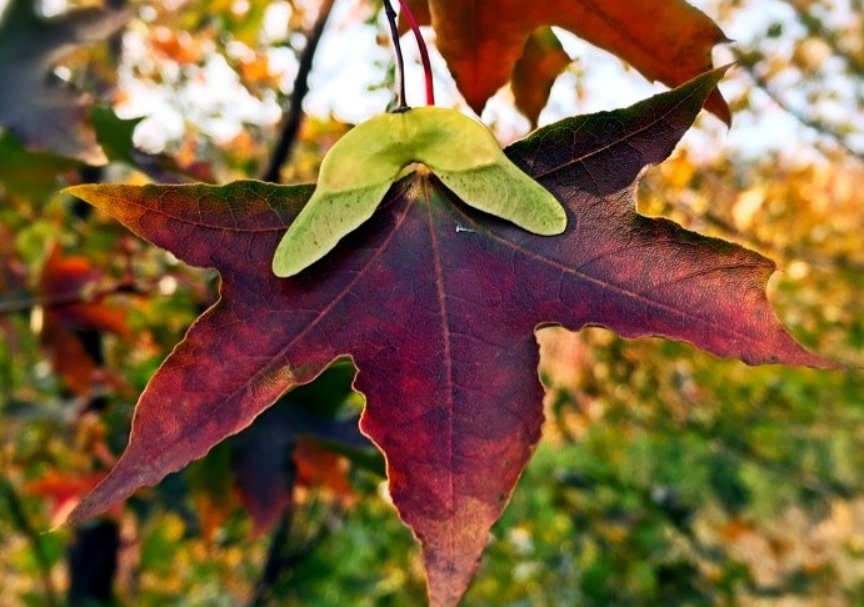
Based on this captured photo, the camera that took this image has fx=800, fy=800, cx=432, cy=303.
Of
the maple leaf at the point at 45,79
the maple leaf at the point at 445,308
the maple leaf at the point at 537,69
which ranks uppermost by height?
the maple leaf at the point at 537,69

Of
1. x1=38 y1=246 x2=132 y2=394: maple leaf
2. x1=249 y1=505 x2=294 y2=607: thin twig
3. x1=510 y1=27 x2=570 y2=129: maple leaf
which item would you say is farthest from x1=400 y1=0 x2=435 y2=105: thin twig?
x1=249 y1=505 x2=294 y2=607: thin twig

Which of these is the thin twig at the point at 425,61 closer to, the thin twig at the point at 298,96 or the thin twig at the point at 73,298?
the thin twig at the point at 298,96

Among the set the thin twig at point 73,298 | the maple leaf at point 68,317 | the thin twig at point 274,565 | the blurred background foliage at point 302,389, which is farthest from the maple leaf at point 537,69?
the thin twig at point 274,565

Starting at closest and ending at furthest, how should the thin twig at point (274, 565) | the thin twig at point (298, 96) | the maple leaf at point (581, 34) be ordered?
the maple leaf at point (581, 34) < the thin twig at point (298, 96) < the thin twig at point (274, 565)

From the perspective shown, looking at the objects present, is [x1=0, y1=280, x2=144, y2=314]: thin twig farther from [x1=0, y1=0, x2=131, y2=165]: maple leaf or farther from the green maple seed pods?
the green maple seed pods

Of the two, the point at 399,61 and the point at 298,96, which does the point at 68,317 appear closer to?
the point at 298,96

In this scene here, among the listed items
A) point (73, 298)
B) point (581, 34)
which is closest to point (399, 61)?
point (581, 34)

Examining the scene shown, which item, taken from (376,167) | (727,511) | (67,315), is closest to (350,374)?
(67,315)
